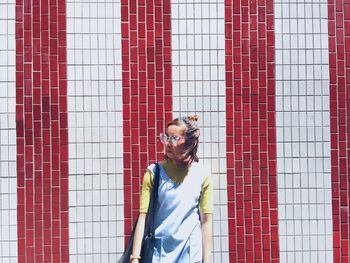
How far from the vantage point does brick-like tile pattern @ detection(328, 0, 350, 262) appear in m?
5.32

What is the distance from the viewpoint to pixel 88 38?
5195 mm

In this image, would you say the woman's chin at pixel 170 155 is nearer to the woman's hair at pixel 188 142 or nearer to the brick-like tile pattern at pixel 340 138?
the woman's hair at pixel 188 142

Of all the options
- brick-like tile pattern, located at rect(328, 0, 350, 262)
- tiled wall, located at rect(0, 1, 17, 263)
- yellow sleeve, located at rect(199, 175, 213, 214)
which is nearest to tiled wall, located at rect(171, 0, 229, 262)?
yellow sleeve, located at rect(199, 175, 213, 214)

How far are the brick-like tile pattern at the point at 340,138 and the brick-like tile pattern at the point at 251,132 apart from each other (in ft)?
1.76

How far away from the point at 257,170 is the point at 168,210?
1.25m

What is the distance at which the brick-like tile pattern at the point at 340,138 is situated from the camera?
5.32m

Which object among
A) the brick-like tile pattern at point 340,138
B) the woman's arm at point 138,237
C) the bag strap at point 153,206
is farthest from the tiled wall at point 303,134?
the woman's arm at point 138,237

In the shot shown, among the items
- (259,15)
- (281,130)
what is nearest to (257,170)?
(281,130)

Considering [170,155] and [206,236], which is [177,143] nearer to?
[170,155]

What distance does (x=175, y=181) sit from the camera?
4359mm

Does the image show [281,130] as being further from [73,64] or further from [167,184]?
[73,64]

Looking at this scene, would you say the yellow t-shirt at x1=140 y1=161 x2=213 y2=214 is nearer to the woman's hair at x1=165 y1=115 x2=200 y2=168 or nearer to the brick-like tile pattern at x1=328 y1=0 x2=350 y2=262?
the woman's hair at x1=165 y1=115 x2=200 y2=168

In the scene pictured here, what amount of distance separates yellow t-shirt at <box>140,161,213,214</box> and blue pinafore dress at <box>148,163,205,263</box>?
35mm

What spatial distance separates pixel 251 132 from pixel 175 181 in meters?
1.18
